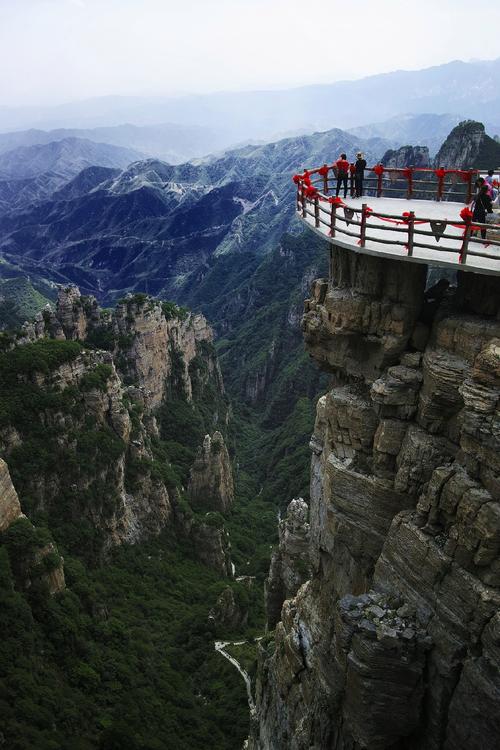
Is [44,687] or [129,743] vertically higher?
[44,687]

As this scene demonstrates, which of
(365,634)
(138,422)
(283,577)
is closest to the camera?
(365,634)

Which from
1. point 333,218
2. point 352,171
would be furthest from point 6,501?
point 333,218

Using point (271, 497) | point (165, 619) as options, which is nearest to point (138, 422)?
point (165, 619)

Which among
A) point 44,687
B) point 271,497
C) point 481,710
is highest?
point 481,710

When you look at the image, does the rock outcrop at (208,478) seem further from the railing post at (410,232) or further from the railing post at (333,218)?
the railing post at (410,232)

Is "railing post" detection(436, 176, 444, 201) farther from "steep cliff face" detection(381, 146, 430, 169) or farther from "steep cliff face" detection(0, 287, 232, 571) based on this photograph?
"steep cliff face" detection(381, 146, 430, 169)

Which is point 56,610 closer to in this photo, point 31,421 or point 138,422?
point 31,421

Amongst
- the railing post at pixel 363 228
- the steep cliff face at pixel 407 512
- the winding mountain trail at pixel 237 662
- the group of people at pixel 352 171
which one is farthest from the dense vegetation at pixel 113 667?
the group of people at pixel 352 171
